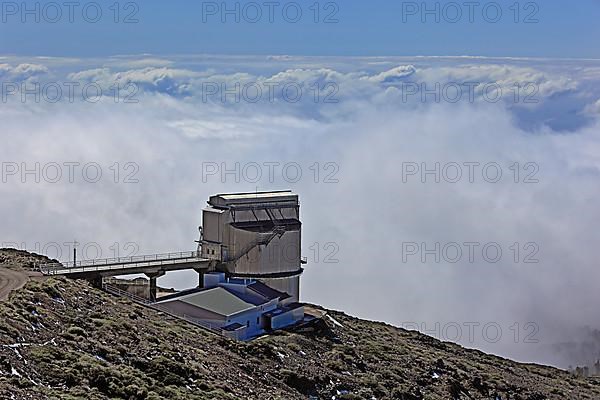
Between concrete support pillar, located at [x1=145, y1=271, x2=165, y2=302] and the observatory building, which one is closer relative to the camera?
concrete support pillar, located at [x1=145, y1=271, x2=165, y2=302]

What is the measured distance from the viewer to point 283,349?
113 ft

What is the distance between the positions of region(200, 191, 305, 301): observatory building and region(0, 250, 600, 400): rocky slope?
3.38 metres

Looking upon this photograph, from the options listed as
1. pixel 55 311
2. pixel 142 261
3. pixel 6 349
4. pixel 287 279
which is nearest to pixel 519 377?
pixel 287 279

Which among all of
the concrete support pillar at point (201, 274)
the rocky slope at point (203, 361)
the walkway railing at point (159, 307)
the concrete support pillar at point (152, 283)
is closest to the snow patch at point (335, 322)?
the rocky slope at point (203, 361)

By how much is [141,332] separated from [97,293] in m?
6.17

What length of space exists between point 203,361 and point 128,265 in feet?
42.4

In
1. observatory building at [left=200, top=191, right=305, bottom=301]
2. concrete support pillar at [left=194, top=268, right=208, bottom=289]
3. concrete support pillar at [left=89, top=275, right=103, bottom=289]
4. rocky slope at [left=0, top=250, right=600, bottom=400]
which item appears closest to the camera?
rocky slope at [left=0, top=250, right=600, bottom=400]

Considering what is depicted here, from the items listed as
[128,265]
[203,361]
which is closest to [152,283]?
[128,265]

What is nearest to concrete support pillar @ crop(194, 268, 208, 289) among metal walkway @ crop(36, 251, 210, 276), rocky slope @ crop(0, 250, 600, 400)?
metal walkway @ crop(36, 251, 210, 276)

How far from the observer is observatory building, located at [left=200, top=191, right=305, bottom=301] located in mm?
43250

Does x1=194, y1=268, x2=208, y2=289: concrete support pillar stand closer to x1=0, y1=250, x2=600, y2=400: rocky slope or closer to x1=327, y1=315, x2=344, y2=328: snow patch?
x1=0, y1=250, x2=600, y2=400: rocky slope

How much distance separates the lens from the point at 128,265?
40.7 meters

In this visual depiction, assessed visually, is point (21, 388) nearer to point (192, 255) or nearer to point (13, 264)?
point (13, 264)

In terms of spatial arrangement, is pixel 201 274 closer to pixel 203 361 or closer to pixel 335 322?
pixel 335 322
